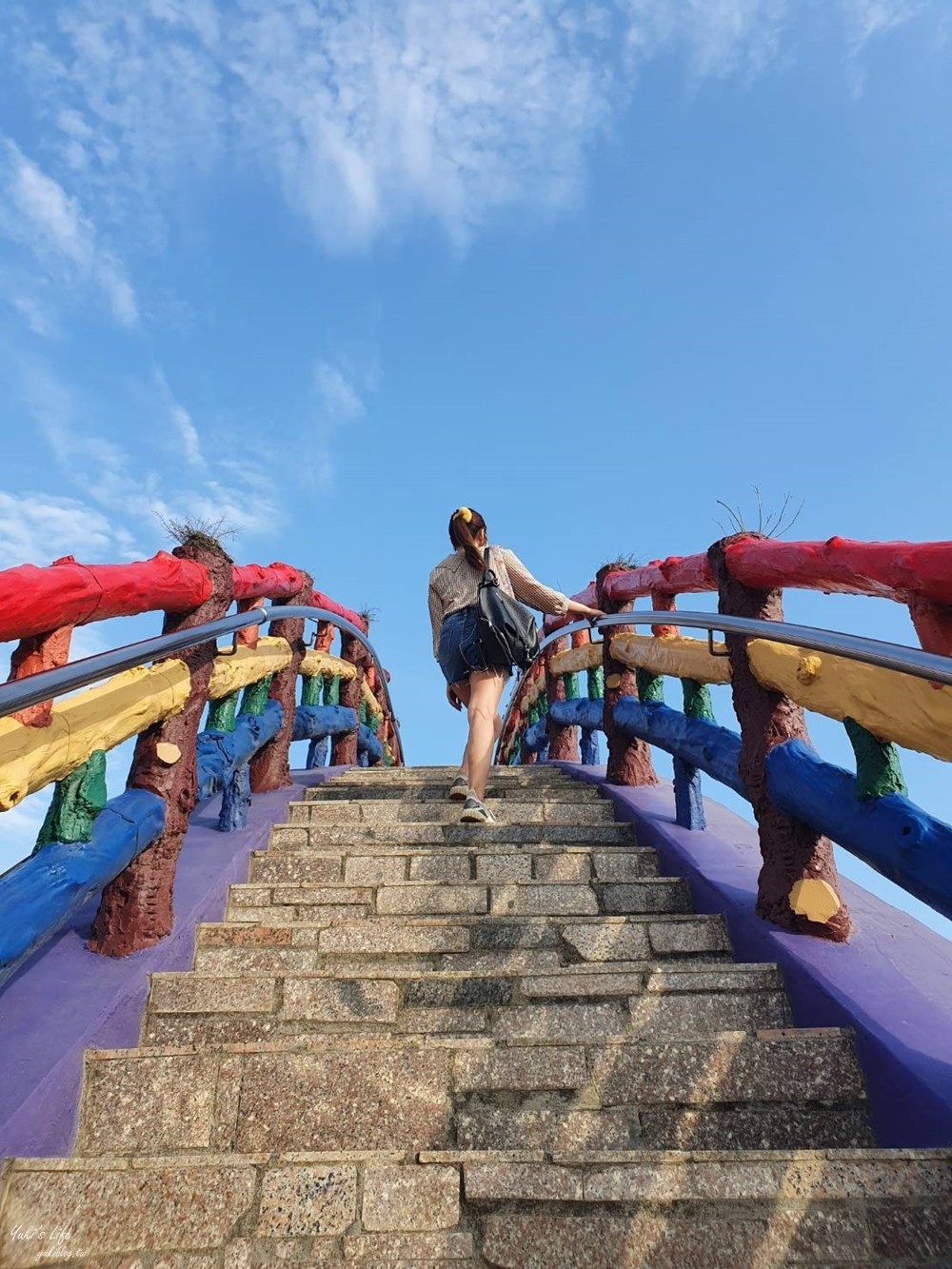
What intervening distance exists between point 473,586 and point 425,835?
131 cm

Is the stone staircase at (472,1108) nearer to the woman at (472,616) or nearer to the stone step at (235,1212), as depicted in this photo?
the stone step at (235,1212)

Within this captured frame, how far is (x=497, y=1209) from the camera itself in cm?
158

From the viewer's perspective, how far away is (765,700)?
2812 mm

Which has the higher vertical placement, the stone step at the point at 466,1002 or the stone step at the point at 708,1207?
the stone step at the point at 466,1002

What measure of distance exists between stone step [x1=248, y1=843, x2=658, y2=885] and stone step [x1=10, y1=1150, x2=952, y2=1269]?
1451mm

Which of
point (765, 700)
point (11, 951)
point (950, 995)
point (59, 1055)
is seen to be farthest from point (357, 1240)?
point (765, 700)

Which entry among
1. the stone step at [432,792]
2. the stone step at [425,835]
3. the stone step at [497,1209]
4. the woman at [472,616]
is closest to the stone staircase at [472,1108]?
the stone step at [497,1209]

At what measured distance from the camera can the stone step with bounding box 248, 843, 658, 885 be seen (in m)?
3.11

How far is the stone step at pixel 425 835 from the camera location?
3508 millimetres

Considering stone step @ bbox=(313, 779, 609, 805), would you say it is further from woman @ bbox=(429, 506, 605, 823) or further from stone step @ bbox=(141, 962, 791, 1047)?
stone step @ bbox=(141, 962, 791, 1047)

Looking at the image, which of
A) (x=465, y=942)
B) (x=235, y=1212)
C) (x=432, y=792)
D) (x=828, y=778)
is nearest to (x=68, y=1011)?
(x=235, y=1212)

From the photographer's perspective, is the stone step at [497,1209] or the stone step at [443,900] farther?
the stone step at [443,900]

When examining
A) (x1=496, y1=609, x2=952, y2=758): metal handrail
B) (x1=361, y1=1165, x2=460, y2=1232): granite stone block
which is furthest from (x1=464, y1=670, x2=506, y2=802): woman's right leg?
(x1=361, y1=1165, x2=460, y2=1232): granite stone block

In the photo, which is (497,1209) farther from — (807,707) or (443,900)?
(807,707)
